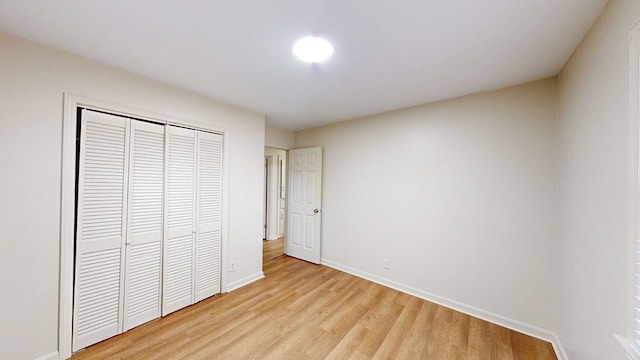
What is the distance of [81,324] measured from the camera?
178 cm

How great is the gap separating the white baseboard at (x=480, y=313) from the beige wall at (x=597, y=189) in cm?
20

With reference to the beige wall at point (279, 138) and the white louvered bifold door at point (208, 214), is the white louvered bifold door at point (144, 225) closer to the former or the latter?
the white louvered bifold door at point (208, 214)

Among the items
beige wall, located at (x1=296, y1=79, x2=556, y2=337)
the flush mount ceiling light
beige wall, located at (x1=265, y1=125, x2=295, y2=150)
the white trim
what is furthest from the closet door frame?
the white trim

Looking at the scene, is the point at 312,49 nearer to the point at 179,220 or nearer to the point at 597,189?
the point at 597,189

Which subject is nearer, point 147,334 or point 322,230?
point 147,334

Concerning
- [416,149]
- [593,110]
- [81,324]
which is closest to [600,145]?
[593,110]

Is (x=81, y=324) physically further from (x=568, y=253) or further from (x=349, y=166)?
(x=568, y=253)

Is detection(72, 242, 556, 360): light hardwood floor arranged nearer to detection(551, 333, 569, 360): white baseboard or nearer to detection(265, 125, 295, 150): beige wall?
detection(551, 333, 569, 360): white baseboard

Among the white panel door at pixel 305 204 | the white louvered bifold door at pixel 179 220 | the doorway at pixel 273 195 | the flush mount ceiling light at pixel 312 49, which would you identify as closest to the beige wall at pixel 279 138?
the white panel door at pixel 305 204

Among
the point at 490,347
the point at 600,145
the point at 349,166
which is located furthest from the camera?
the point at 349,166

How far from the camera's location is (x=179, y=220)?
2.38m

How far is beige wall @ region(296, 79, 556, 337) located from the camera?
81.1 inches

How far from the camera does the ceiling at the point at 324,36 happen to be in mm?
1241

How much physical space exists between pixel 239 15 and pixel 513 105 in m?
2.52
